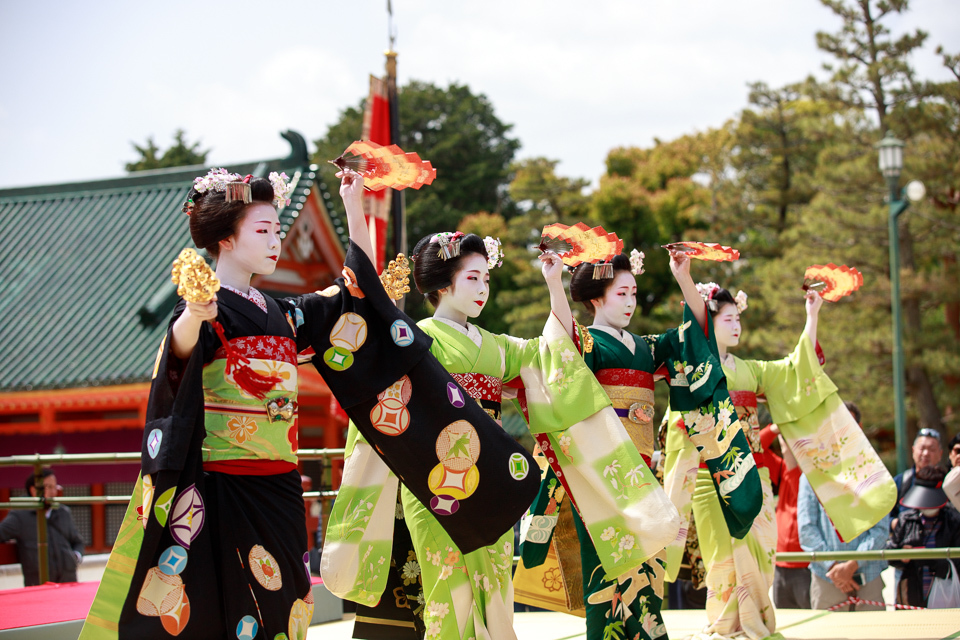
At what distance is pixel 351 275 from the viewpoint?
3.44 metres

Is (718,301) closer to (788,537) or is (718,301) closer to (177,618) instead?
(788,537)

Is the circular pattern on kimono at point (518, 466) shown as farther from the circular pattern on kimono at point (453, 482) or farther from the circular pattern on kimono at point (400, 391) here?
the circular pattern on kimono at point (400, 391)

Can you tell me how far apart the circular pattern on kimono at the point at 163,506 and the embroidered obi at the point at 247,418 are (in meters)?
0.19

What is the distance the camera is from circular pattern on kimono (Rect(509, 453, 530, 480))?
11.7 ft

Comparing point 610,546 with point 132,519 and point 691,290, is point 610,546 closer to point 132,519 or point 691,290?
point 691,290

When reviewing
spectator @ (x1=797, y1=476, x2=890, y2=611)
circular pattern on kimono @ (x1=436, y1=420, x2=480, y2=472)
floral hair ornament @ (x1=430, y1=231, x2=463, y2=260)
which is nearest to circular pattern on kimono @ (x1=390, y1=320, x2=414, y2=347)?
circular pattern on kimono @ (x1=436, y1=420, x2=480, y2=472)

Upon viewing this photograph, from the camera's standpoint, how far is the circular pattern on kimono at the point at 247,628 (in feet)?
9.07

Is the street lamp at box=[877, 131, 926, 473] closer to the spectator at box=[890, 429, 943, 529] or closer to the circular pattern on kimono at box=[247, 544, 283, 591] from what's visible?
the spectator at box=[890, 429, 943, 529]

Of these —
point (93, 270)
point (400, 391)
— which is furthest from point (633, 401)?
point (93, 270)

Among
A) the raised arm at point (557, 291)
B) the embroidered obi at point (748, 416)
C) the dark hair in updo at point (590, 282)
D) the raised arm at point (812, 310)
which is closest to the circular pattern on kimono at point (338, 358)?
the raised arm at point (557, 291)

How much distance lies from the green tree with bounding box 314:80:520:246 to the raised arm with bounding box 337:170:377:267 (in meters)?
20.7

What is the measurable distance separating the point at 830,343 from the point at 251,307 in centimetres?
1386

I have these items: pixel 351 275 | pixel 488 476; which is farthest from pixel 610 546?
pixel 351 275

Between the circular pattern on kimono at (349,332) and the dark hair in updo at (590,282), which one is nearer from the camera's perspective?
the circular pattern on kimono at (349,332)
